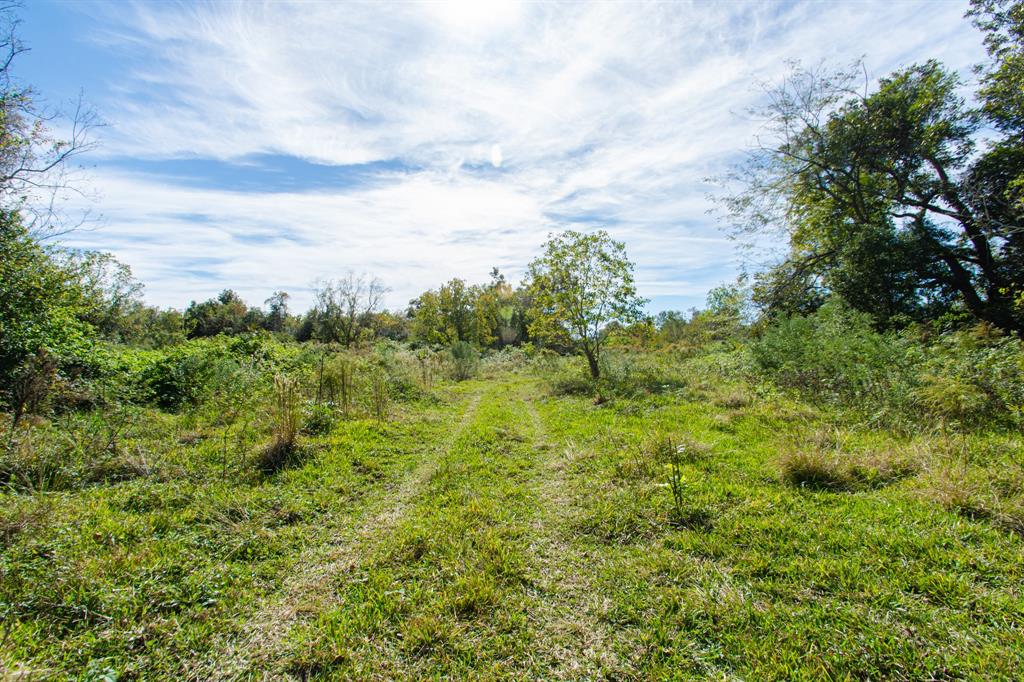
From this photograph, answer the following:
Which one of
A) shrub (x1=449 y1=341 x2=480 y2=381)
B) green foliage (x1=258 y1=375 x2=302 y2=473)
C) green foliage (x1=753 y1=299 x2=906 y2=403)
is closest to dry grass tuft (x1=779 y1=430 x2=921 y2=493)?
green foliage (x1=753 y1=299 x2=906 y2=403)

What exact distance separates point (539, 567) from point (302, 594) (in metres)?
2.11

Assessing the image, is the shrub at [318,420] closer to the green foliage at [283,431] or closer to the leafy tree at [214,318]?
the green foliage at [283,431]

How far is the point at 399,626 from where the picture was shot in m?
2.96

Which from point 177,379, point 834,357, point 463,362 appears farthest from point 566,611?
point 463,362

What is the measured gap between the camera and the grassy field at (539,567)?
8.53 ft

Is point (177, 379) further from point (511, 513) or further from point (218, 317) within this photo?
point (218, 317)

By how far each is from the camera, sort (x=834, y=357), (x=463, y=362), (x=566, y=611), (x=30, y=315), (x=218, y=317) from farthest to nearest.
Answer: (x=218, y=317) < (x=463, y=362) < (x=834, y=357) < (x=30, y=315) < (x=566, y=611)

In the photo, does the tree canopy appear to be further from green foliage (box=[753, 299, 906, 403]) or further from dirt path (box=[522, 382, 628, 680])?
dirt path (box=[522, 382, 628, 680])

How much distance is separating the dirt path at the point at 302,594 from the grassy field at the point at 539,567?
0.07 feet

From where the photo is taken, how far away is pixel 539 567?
12.2 feet

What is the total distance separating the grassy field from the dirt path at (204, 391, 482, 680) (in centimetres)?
2

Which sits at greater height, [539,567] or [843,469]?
[843,469]

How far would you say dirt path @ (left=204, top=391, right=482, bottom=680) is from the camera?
262cm

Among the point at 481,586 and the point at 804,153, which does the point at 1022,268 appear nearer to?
the point at 804,153
